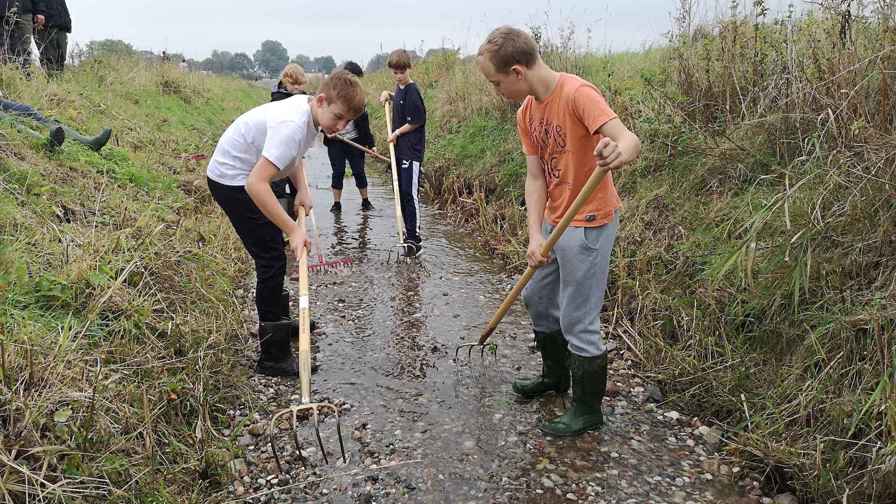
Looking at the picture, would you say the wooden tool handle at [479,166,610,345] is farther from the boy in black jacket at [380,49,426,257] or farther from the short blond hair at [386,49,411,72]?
the short blond hair at [386,49,411,72]

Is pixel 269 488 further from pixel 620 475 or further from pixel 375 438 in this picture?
pixel 620 475

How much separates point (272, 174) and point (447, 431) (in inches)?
64.2

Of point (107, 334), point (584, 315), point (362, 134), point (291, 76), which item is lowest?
point (107, 334)

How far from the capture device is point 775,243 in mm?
3375

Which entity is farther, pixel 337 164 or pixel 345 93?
pixel 337 164

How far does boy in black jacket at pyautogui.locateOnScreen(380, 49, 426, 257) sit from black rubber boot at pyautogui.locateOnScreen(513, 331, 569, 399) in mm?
2881

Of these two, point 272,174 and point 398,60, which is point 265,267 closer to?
point 272,174

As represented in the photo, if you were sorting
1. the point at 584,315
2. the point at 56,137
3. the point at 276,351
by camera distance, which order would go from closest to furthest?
1. the point at 584,315
2. the point at 276,351
3. the point at 56,137

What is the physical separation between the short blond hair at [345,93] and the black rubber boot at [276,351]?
4.57 ft

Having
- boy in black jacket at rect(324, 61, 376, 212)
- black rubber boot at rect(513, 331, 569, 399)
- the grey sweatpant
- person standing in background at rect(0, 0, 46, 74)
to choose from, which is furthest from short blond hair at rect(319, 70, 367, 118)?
person standing in background at rect(0, 0, 46, 74)

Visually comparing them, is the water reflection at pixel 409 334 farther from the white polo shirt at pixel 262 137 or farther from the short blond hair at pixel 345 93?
the short blond hair at pixel 345 93

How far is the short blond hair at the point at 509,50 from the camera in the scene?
2.74 metres

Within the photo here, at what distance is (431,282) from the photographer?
18.4 feet

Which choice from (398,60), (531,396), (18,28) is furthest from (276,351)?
(18,28)
